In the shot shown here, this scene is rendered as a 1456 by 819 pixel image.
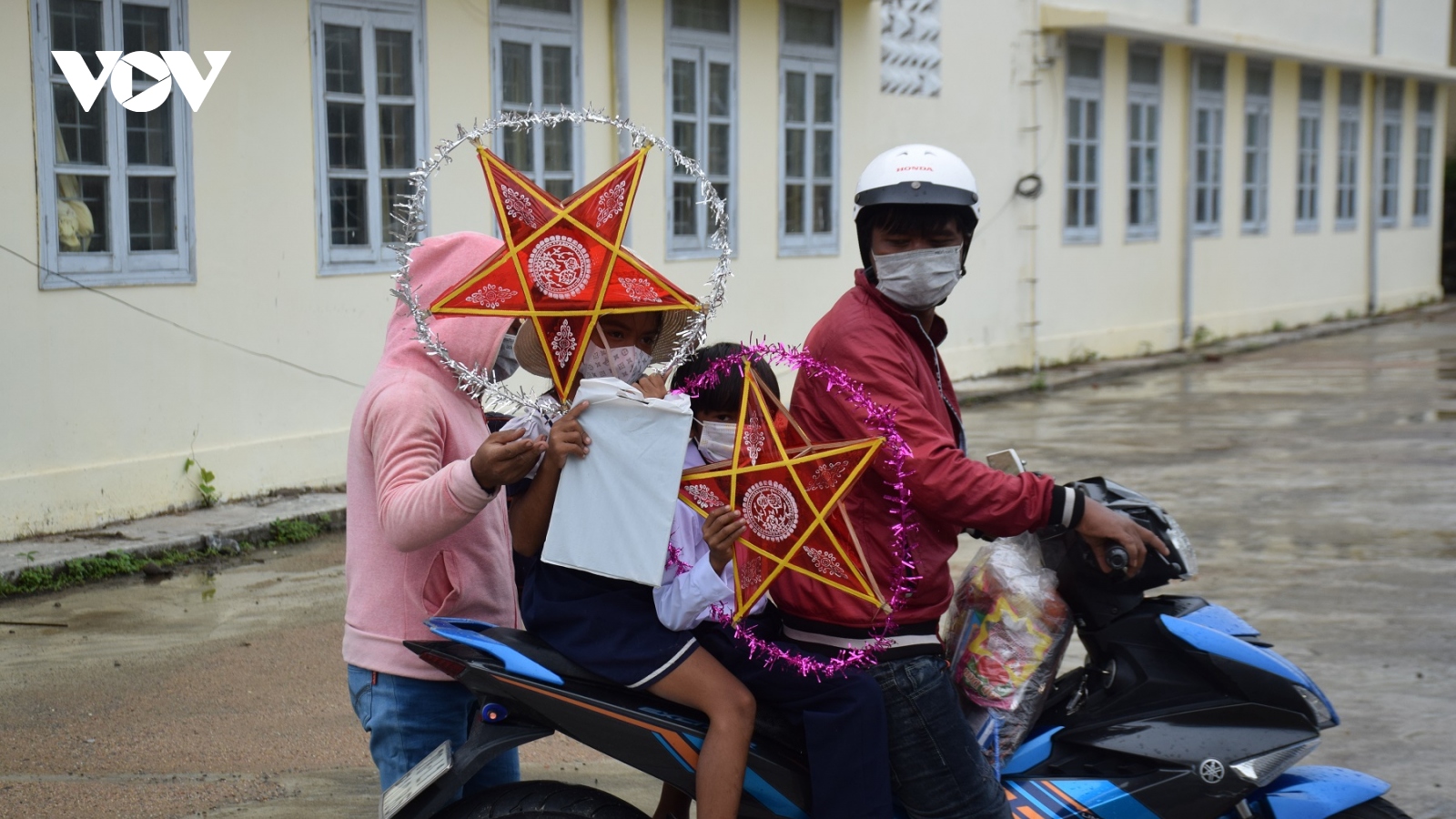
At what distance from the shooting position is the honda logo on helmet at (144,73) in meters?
7.77

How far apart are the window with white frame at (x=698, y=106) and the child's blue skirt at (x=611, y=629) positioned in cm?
892

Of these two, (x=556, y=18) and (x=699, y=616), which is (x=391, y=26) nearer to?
(x=556, y=18)

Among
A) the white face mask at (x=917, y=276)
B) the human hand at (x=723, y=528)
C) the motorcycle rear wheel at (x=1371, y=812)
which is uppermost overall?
the white face mask at (x=917, y=276)

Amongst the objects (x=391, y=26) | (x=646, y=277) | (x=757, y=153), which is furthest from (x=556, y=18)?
(x=646, y=277)

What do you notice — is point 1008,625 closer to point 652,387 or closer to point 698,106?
point 652,387

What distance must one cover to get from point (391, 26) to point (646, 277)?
7.41 meters

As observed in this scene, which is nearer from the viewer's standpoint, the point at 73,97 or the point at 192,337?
the point at 73,97

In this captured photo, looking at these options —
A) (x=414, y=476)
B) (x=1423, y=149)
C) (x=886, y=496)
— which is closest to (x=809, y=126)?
(x=886, y=496)

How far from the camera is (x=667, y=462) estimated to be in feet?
8.72

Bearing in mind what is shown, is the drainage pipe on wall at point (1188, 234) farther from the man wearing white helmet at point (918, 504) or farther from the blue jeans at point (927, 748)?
the blue jeans at point (927, 748)

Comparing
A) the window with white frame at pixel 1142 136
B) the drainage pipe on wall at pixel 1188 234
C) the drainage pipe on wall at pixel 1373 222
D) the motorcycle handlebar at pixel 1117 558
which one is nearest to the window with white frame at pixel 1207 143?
the drainage pipe on wall at pixel 1188 234

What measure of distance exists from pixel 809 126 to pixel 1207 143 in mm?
8666

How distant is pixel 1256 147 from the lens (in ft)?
68.8

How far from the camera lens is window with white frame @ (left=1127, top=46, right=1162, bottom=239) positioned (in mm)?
18141
